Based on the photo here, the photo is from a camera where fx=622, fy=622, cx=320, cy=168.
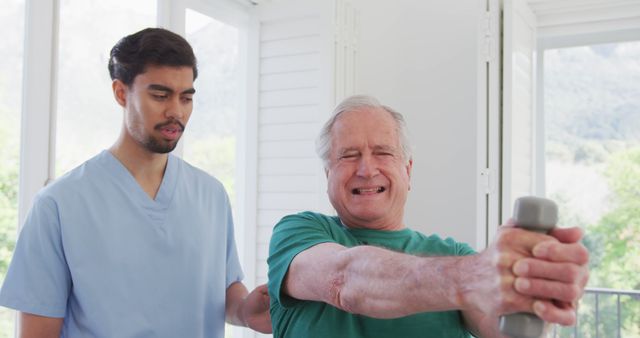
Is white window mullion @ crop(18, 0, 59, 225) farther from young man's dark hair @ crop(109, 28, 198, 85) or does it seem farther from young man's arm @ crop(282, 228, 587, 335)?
young man's arm @ crop(282, 228, 587, 335)

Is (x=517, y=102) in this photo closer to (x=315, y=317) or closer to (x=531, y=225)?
(x=315, y=317)

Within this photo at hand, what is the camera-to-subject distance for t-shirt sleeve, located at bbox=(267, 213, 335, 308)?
1062 mm

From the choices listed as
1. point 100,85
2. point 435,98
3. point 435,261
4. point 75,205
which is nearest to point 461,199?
point 435,98

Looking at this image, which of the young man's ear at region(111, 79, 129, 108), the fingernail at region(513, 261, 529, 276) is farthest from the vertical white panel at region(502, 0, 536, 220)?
the fingernail at region(513, 261, 529, 276)

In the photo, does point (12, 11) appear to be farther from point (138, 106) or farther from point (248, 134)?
point (248, 134)

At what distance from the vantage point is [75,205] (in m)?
1.34

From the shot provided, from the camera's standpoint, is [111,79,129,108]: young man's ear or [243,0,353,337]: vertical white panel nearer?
[111,79,129,108]: young man's ear

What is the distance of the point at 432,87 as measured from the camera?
2826mm

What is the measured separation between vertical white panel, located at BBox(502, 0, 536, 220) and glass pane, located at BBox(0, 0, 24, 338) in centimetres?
155

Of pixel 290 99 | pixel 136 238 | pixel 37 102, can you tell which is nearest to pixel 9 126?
pixel 37 102

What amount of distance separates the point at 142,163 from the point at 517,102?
1476 mm

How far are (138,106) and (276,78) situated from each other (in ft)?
4.26

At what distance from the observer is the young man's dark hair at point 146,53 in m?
1.38

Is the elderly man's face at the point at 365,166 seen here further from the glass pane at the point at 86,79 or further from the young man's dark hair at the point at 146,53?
the glass pane at the point at 86,79
